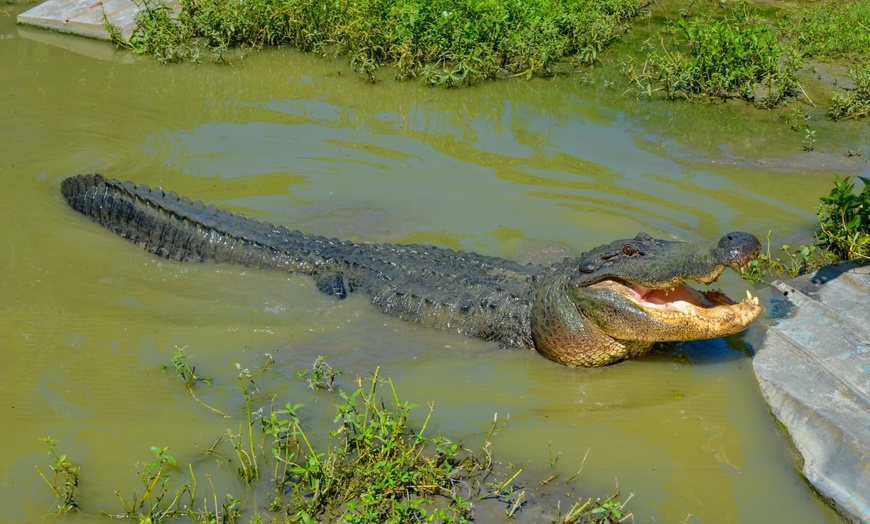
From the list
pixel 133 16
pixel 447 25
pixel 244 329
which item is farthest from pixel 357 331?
pixel 133 16

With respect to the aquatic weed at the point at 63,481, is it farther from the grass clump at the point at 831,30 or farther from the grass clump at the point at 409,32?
the grass clump at the point at 831,30

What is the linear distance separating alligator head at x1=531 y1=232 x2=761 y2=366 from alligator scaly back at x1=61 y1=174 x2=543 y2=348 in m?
0.30

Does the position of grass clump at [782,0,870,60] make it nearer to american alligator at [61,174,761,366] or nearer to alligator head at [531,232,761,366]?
american alligator at [61,174,761,366]

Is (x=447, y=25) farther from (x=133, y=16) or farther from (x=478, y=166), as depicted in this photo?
(x=133, y=16)

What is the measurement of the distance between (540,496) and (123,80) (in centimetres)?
771

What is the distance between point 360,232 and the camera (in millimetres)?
6984

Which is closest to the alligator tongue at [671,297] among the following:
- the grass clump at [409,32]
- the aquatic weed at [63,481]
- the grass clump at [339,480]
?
the grass clump at [339,480]

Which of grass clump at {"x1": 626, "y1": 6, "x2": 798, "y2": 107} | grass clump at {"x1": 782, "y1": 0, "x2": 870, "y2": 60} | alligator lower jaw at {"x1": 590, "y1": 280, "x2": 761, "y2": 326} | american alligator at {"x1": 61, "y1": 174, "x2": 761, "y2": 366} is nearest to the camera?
alligator lower jaw at {"x1": 590, "y1": 280, "x2": 761, "y2": 326}

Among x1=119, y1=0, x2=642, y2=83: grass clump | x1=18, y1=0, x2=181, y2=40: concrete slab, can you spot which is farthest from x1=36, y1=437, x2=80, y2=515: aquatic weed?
x1=18, y1=0, x2=181, y2=40: concrete slab

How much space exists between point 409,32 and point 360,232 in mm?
3656

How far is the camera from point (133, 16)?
437 inches

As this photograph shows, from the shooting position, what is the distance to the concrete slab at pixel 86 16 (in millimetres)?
11023

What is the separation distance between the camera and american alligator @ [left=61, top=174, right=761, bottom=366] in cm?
493

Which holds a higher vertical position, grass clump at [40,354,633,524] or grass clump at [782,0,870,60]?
grass clump at [782,0,870,60]
